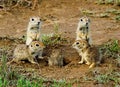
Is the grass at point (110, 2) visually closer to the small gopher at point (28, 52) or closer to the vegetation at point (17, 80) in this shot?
the small gopher at point (28, 52)

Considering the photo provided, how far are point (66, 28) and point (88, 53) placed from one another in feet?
9.40

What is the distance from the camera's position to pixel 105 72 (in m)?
9.57

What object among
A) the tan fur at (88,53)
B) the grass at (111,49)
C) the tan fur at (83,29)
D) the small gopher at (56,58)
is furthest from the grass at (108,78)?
the tan fur at (83,29)

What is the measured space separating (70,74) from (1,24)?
3879mm

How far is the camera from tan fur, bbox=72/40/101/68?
9.97 m

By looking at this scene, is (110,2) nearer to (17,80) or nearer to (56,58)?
(56,58)

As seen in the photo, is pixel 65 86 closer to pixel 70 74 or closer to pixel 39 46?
pixel 70 74

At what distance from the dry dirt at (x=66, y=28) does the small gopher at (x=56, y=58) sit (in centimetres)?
14

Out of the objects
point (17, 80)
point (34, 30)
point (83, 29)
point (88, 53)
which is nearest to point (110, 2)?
point (83, 29)

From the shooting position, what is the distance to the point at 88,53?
10.0 meters

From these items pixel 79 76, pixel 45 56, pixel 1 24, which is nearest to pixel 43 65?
pixel 45 56

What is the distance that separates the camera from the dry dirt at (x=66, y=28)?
31.3 ft

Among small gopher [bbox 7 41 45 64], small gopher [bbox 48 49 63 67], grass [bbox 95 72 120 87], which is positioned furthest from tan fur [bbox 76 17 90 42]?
grass [bbox 95 72 120 87]

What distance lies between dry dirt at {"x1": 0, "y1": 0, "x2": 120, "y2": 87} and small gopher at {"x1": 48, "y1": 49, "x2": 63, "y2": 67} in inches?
5.3
